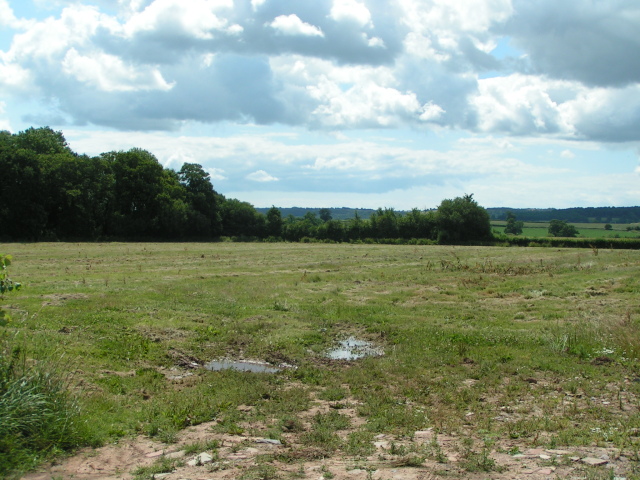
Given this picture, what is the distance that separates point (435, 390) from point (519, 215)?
170 metres

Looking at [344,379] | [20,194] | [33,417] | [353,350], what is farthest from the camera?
[20,194]

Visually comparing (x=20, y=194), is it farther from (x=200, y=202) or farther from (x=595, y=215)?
(x=595, y=215)

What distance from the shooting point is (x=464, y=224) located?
267 feet

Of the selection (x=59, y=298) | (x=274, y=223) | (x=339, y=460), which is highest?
(x=274, y=223)

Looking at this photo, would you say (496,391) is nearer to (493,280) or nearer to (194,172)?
(493,280)

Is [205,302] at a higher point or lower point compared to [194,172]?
lower

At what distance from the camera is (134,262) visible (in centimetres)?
3650

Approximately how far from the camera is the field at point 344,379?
680 cm

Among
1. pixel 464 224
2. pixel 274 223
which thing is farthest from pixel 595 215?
pixel 274 223

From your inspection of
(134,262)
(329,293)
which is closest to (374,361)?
(329,293)

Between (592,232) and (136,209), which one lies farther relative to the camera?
(592,232)

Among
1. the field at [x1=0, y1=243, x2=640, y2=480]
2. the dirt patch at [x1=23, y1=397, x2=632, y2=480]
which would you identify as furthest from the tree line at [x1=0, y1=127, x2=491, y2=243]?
the dirt patch at [x1=23, y1=397, x2=632, y2=480]

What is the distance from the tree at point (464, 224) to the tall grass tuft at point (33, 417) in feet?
250

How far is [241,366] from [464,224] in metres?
73.3
